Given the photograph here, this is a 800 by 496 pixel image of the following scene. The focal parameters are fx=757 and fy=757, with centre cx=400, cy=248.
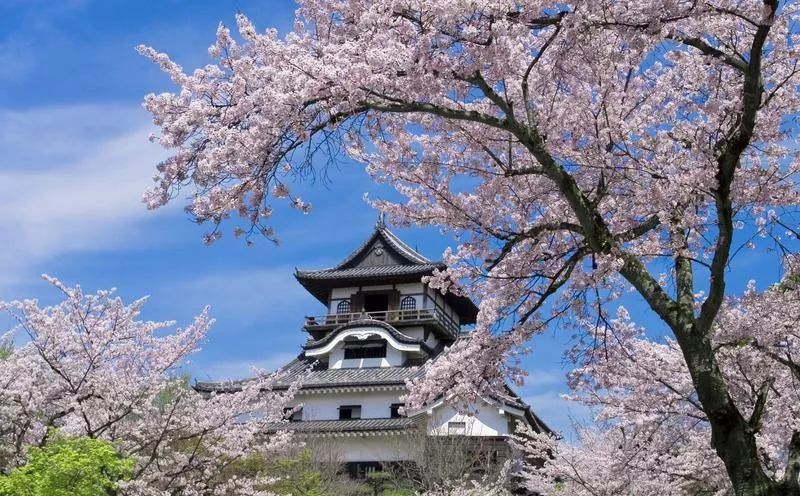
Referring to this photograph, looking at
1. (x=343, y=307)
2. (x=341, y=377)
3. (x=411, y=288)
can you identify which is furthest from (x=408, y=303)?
(x=341, y=377)

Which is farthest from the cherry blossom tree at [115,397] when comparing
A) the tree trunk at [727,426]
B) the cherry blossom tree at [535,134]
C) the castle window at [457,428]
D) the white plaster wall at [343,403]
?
the white plaster wall at [343,403]

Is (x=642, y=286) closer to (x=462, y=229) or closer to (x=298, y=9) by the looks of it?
(x=462, y=229)

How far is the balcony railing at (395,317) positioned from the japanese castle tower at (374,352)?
0.04m

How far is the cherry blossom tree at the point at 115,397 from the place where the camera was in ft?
36.2

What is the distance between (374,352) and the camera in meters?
32.2

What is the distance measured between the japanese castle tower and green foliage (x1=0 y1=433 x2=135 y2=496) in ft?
53.0

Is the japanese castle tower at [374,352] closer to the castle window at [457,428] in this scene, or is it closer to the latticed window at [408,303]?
the latticed window at [408,303]

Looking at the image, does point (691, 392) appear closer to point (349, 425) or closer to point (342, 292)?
point (349, 425)

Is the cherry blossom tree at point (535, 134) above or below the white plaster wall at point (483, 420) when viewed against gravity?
below

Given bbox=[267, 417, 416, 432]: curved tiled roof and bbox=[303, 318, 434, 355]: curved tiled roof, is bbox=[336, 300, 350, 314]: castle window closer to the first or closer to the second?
bbox=[303, 318, 434, 355]: curved tiled roof

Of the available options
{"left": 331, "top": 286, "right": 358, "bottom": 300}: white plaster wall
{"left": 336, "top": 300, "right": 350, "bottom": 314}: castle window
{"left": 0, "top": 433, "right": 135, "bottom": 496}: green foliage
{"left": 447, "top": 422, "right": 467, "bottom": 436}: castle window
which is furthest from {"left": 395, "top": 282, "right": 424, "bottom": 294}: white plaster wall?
{"left": 0, "top": 433, "right": 135, "bottom": 496}: green foliage

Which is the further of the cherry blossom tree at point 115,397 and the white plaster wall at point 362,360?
the white plaster wall at point 362,360

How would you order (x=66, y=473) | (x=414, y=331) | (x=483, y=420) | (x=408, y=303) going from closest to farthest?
(x=66, y=473) < (x=483, y=420) < (x=414, y=331) < (x=408, y=303)

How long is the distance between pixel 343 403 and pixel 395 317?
4595 mm
